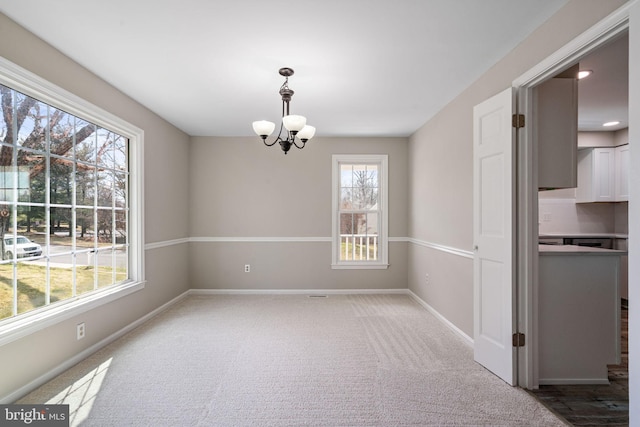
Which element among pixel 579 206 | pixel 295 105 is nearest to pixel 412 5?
pixel 295 105

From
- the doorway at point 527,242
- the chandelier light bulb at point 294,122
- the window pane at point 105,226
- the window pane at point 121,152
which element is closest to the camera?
the doorway at point 527,242

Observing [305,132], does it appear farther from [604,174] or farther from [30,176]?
[604,174]

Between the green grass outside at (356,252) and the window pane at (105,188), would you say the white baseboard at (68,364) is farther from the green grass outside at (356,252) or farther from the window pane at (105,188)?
the green grass outside at (356,252)

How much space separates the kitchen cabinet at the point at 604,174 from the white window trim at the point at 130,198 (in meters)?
6.21

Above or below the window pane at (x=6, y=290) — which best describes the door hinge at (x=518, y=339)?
below

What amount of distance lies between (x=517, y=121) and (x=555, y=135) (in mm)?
332

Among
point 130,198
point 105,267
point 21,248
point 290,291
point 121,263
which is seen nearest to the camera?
point 21,248

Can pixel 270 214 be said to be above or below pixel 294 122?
below

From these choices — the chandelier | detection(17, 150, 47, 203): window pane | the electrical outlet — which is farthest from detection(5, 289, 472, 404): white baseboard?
the chandelier

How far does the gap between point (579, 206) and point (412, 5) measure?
4.86 m

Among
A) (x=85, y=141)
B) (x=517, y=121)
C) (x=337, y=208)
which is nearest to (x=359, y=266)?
(x=337, y=208)

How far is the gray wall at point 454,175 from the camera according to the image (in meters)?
2.01

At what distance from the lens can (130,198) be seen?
359cm

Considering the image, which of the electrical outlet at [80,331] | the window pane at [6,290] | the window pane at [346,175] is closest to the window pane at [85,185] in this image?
the window pane at [6,290]
